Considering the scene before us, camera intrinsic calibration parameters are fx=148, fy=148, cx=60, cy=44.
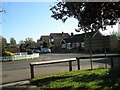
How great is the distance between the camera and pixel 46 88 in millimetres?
5336

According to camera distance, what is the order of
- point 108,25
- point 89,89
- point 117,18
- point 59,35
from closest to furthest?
1. point 89,89
2. point 117,18
3. point 108,25
4. point 59,35

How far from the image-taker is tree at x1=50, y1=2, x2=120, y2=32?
5.77 meters

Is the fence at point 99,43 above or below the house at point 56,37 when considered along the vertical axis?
below

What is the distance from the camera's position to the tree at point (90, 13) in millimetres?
5770

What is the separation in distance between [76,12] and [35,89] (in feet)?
11.4

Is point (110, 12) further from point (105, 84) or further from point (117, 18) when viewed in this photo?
point (105, 84)

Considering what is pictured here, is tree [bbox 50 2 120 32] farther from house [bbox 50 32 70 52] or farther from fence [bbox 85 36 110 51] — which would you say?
house [bbox 50 32 70 52]

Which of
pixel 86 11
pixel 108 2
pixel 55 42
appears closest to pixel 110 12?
pixel 108 2

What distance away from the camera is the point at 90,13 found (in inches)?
230

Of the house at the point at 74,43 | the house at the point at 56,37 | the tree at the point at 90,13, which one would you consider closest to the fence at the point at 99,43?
the tree at the point at 90,13

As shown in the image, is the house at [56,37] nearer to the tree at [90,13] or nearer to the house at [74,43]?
the house at [74,43]

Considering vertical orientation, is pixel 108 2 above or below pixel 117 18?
above

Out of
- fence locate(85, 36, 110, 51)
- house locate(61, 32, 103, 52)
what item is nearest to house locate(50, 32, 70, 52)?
house locate(61, 32, 103, 52)

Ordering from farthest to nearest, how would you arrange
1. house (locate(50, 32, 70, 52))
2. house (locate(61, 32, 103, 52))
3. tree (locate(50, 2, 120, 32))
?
house (locate(50, 32, 70, 52)), house (locate(61, 32, 103, 52)), tree (locate(50, 2, 120, 32))
